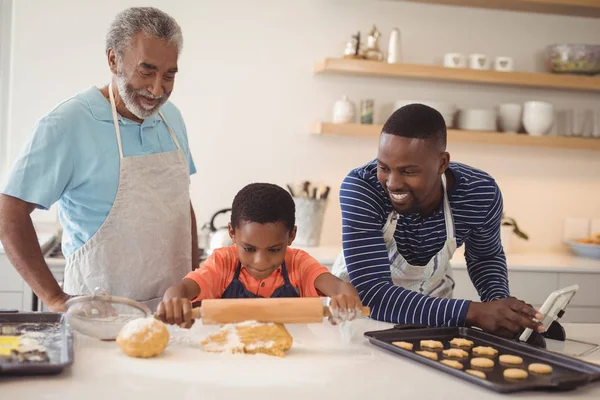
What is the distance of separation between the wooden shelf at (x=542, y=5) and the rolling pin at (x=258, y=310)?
2.62 meters

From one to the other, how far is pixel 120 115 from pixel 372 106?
1879mm

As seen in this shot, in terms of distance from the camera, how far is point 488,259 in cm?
209

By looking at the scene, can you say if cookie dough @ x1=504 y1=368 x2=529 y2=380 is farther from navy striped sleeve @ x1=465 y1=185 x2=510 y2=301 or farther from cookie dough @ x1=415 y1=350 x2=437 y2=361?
navy striped sleeve @ x1=465 y1=185 x2=510 y2=301

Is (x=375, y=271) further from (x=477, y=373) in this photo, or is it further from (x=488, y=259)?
(x=477, y=373)

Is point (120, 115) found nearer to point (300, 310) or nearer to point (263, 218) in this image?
point (263, 218)

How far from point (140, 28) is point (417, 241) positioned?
91 centimetres

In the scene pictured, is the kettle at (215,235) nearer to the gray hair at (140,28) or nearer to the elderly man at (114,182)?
the elderly man at (114,182)

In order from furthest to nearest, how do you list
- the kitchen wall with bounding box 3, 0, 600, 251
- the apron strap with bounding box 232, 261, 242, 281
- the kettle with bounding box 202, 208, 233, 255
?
1. the kitchen wall with bounding box 3, 0, 600, 251
2. the kettle with bounding box 202, 208, 233, 255
3. the apron strap with bounding box 232, 261, 242, 281

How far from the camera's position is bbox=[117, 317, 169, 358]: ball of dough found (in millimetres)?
1332

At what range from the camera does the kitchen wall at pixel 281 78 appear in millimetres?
3473

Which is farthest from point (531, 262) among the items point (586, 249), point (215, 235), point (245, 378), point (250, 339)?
point (245, 378)

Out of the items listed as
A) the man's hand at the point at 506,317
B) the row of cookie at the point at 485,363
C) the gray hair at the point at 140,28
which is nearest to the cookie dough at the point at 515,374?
the row of cookie at the point at 485,363

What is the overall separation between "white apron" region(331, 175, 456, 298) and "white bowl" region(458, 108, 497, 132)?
5.64 feet

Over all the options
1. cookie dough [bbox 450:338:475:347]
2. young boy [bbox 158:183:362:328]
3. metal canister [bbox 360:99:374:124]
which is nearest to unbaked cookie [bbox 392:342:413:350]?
cookie dough [bbox 450:338:475:347]
